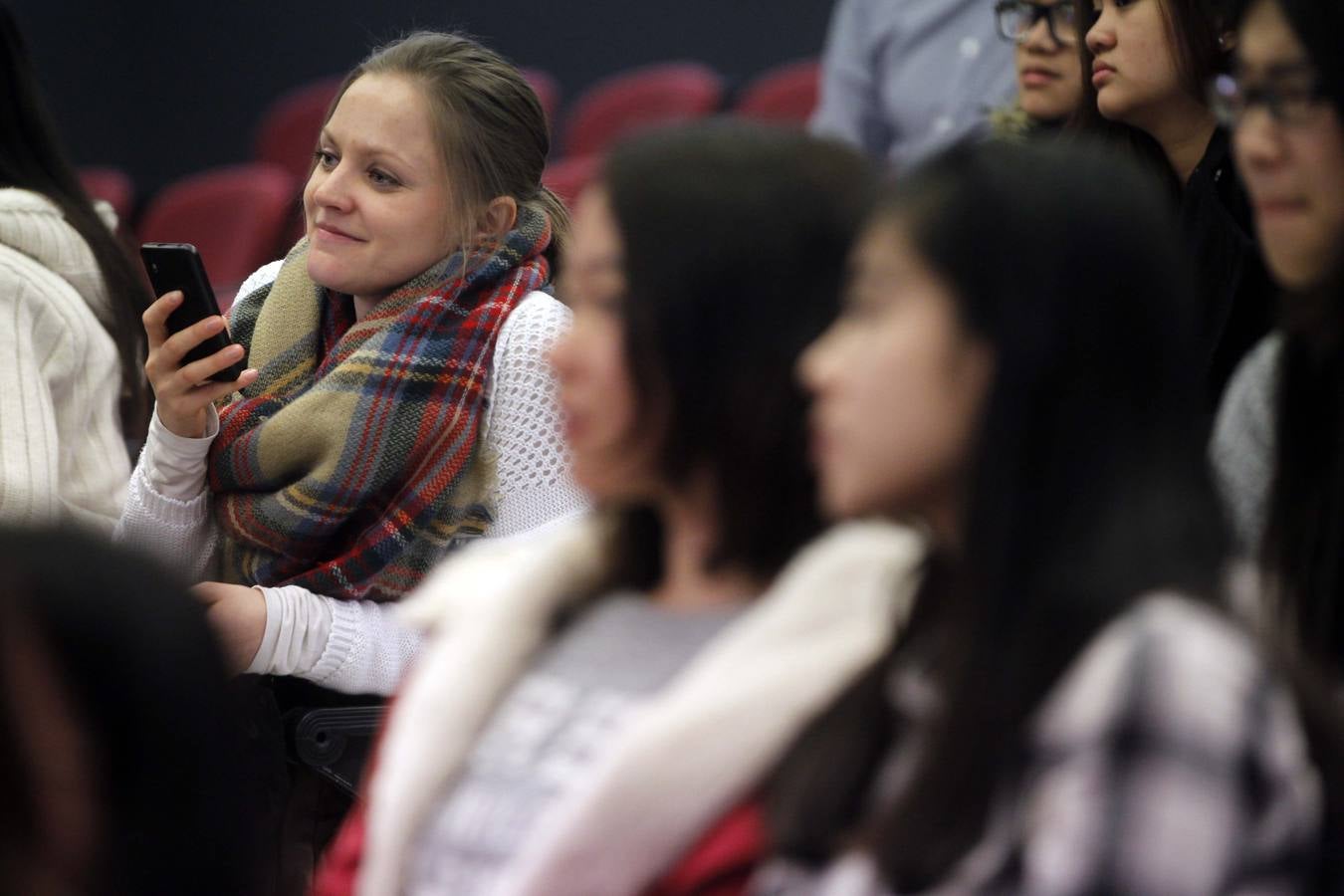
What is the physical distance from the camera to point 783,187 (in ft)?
4.01

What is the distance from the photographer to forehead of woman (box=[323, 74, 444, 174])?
6.89ft

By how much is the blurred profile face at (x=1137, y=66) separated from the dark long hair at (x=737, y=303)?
86cm

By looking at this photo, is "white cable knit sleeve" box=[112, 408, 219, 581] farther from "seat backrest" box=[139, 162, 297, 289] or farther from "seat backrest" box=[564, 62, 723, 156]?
"seat backrest" box=[564, 62, 723, 156]

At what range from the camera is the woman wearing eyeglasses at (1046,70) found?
2.38 m

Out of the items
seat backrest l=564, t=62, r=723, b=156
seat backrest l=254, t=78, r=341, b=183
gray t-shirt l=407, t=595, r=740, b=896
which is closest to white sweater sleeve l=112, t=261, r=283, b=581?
gray t-shirt l=407, t=595, r=740, b=896

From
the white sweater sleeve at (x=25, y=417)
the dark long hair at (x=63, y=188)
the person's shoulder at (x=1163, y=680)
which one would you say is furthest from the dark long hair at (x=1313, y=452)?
the dark long hair at (x=63, y=188)

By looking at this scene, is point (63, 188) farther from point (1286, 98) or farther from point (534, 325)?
point (1286, 98)

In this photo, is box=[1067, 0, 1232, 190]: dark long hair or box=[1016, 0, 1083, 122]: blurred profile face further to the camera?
box=[1016, 0, 1083, 122]: blurred profile face

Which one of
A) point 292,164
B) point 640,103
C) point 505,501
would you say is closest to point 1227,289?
point 505,501

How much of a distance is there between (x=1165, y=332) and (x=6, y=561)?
632mm

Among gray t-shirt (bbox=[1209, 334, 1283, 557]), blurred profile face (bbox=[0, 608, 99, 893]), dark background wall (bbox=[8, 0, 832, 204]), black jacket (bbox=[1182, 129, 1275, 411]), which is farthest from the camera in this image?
dark background wall (bbox=[8, 0, 832, 204])

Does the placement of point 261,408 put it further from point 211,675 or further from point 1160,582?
point 1160,582

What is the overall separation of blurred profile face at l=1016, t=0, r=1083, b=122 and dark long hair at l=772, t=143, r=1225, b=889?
1.39 metres

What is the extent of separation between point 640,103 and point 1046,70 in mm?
2864
